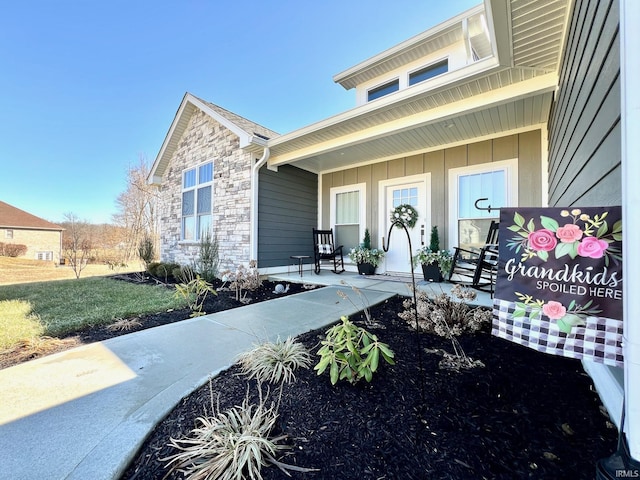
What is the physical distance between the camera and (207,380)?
178 centimetres

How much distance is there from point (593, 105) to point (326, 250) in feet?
16.8

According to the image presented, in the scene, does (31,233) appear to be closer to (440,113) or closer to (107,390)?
(107,390)

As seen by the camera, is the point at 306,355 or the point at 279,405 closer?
the point at 279,405

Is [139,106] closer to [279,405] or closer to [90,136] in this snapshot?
[90,136]

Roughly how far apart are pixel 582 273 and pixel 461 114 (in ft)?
10.8

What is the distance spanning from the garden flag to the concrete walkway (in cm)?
182

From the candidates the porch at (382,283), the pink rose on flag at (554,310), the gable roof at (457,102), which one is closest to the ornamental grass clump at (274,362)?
the pink rose on flag at (554,310)

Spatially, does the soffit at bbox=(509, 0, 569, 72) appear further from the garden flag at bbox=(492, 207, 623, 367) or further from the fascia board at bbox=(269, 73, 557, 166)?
the garden flag at bbox=(492, 207, 623, 367)

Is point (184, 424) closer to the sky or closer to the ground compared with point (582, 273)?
closer to the ground

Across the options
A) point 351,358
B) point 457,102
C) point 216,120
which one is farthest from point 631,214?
point 216,120

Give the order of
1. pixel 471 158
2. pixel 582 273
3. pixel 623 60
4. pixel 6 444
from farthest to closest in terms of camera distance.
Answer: pixel 471 158 < pixel 6 444 < pixel 582 273 < pixel 623 60

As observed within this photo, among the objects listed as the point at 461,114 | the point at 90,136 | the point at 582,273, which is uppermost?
the point at 90,136

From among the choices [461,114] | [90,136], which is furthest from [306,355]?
[90,136]

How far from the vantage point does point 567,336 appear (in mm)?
1070
